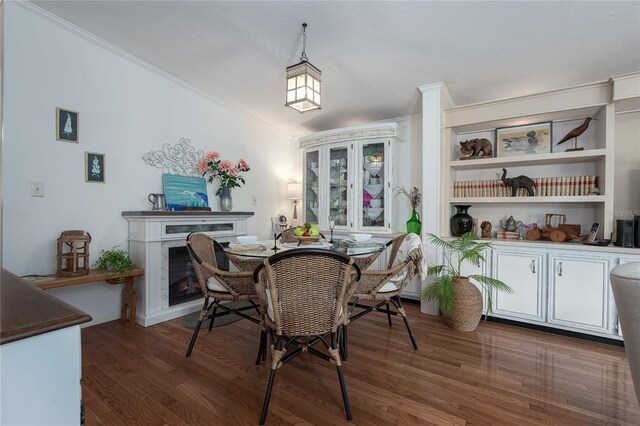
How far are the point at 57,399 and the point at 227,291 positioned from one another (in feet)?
5.21

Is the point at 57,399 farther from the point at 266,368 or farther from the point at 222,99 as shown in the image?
the point at 222,99

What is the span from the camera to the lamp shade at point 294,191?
15.1 ft

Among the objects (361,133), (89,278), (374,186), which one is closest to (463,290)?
(374,186)

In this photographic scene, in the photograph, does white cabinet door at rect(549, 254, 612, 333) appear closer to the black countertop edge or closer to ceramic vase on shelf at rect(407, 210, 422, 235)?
ceramic vase on shelf at rect(407, 210, 422, 235)

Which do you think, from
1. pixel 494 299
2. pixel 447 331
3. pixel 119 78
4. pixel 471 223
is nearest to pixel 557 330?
pixel 494 299

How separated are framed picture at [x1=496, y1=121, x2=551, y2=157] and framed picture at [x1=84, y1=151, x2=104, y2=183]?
4.18 metres

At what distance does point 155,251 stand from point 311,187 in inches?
91.0

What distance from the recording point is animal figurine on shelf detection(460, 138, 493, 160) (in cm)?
325

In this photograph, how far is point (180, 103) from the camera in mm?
3262

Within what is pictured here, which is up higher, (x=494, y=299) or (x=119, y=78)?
(x=119, y=78)

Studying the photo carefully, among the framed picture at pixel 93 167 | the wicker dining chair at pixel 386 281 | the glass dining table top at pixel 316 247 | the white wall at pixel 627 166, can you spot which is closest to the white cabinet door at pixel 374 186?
the wicker dining chair at pixel 386 281

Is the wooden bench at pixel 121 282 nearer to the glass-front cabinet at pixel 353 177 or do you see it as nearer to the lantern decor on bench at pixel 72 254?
the lantern decor on bench at pixel 72 254

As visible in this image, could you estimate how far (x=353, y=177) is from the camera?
3.90 metres

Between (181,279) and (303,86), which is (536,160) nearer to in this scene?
(303,86)
